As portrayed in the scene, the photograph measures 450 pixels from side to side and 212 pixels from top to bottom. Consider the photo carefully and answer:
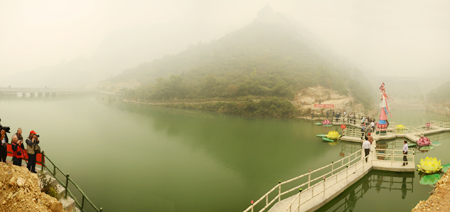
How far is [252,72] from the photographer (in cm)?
6531

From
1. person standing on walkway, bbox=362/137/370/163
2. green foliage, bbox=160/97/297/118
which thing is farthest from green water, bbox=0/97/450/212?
green foliage, bbox=160/97/297/118

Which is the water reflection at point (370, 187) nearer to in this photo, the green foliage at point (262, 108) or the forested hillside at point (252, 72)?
the green foliage at point (262, 108)

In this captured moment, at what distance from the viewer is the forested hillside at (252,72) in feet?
177

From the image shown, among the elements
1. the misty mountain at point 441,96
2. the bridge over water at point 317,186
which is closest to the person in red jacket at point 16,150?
the bridge over water at point 317,186

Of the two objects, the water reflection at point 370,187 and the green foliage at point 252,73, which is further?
the green foliage at point 252,73

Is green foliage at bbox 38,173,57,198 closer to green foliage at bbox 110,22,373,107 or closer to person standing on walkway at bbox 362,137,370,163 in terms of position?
person standing on walkway at bbox 362,137,370,163

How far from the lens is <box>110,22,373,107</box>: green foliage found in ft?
177

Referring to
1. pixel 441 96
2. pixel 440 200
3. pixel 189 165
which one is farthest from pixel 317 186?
pixel 441 96

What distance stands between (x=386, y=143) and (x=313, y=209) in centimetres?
1618

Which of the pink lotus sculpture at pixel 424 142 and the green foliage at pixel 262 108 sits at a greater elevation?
the green foliage at pixel 262 108

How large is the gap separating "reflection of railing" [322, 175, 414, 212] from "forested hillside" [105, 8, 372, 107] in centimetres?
3968

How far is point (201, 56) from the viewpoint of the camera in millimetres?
105250

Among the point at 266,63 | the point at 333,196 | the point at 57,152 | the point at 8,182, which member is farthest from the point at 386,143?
the point at 266,63

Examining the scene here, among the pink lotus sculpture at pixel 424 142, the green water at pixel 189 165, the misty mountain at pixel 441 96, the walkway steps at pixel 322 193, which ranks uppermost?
the misty mountain at pixel 441 96
